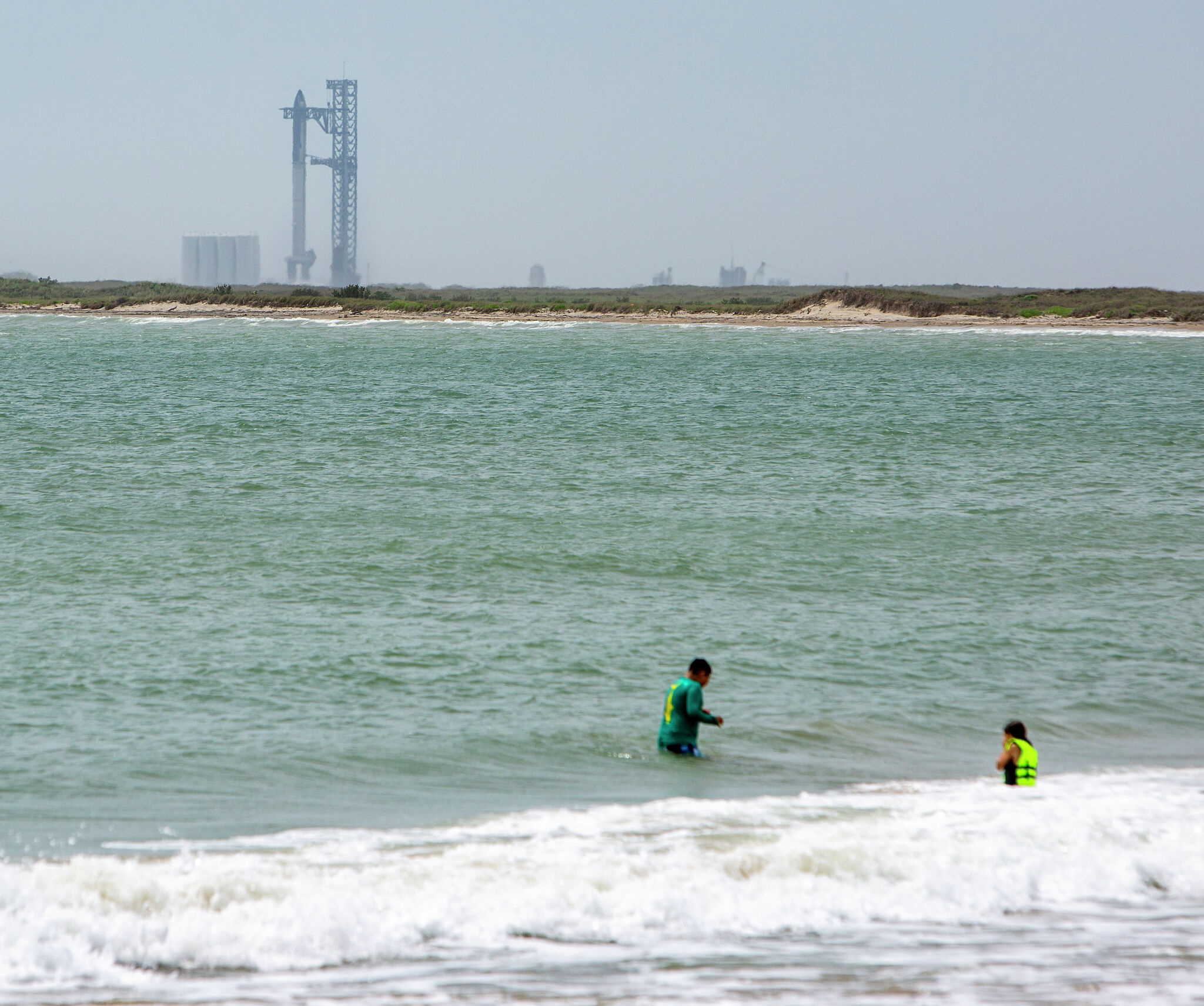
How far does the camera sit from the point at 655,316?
11238 centimetres

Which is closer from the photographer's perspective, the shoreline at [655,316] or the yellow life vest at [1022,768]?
the yellow life vest at [1022,768]

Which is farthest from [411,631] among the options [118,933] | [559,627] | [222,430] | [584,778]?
[222,430]

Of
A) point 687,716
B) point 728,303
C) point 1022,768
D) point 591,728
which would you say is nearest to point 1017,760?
point 1022,768

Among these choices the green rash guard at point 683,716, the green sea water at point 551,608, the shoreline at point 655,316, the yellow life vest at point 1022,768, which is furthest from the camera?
the shoreline at point 655,316

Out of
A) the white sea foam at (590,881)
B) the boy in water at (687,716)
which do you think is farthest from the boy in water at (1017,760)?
the boy in water at (687,716)

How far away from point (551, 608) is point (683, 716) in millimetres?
5723

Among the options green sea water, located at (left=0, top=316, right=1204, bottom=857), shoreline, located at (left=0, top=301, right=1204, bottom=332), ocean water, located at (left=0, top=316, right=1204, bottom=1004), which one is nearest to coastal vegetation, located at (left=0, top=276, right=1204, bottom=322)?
shoreline, located at (left=0, top=301, right=1204, bottom=332)

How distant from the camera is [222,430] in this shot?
36.8 meters

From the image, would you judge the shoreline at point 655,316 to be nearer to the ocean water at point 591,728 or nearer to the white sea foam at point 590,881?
the ocean water at point 591,728

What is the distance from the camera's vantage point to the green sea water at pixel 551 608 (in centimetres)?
1076

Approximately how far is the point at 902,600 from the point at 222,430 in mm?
25039

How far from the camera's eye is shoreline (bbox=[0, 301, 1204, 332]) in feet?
336

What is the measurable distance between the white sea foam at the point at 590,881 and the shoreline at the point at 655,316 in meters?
96.7

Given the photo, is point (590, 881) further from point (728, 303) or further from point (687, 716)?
point (728, 303)
